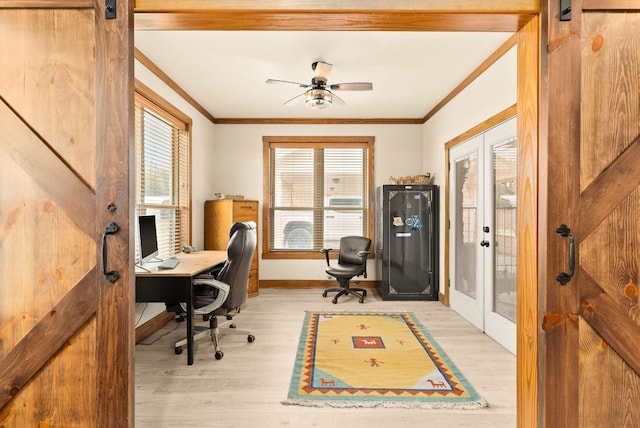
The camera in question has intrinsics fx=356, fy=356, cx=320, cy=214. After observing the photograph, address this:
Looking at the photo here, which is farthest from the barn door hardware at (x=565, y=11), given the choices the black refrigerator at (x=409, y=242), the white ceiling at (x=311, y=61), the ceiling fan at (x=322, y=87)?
the black refrigerator at (x=409, y=242)

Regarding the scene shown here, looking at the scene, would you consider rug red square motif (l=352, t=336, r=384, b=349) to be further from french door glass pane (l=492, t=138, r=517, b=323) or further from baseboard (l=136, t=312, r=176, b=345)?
baseboard (l=136, t=312, r=176, b=345)

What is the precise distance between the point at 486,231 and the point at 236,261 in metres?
2.45

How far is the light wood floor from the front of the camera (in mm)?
2090

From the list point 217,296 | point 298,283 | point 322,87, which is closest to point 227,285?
point 217,296

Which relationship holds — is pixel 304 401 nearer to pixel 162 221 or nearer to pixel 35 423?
pixel 35 423

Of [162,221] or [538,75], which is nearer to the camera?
[538,75]

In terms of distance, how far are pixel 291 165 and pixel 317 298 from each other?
2128mm

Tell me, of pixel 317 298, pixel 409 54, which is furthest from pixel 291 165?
pixel 409 54

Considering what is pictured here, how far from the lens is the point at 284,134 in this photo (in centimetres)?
561

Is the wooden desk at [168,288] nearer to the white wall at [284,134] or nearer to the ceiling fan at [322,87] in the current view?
the ceiling fan at [322,87]

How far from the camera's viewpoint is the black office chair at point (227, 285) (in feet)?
9.79

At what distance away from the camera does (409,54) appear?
3307 mm

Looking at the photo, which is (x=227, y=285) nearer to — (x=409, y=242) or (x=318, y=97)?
(x=318, y=97)

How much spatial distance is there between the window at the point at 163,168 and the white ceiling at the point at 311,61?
16.2 inches
